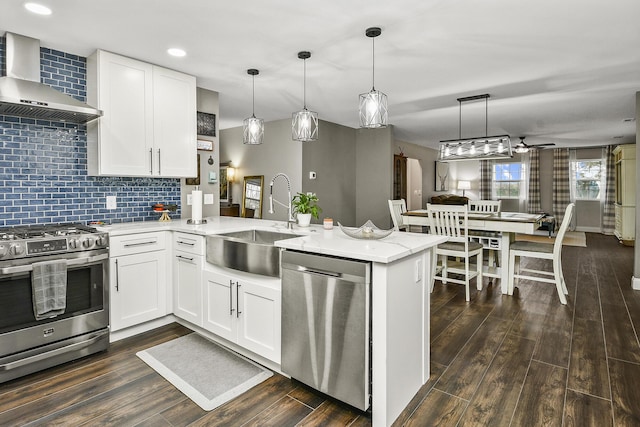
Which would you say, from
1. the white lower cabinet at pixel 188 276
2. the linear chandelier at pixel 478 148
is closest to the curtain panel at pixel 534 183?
the linear chandelier at pixel 478 148

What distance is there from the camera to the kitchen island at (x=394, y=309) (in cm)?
178

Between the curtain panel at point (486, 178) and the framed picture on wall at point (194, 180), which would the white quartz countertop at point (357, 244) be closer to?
the framed picture on wall at point (194, 180)

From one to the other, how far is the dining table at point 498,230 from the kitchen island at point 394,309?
2.23 meters

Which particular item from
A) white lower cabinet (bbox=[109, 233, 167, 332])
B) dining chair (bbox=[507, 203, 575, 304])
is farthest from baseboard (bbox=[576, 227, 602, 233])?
white lower cabinet (bbox=[109, 233, 167, 332])

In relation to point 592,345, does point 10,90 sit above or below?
above

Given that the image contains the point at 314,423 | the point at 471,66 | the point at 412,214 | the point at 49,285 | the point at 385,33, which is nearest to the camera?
the point at 314,423

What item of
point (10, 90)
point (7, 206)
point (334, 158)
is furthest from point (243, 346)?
point (334, 158)

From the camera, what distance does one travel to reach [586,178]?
981cm

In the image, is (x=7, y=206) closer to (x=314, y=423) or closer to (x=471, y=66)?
(x=314, y=423)

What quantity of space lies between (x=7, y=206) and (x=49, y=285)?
93 cm

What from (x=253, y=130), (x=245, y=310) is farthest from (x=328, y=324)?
(x=253, y=130)

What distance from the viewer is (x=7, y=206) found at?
2771 millimetres

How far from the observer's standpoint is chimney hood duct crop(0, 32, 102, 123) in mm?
2478

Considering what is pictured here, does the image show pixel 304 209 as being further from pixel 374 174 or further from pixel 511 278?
pixel 374 174
